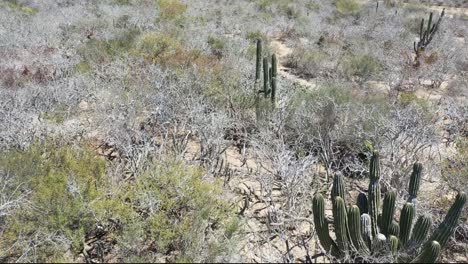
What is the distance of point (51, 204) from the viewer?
4.75m

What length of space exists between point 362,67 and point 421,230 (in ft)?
30.0

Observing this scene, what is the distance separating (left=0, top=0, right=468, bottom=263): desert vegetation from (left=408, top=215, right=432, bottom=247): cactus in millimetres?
12

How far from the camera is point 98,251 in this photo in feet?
15.9

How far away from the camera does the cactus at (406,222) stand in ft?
14.8

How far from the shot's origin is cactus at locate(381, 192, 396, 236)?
15.3 ft

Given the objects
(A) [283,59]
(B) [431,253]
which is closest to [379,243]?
(B) [431,253]

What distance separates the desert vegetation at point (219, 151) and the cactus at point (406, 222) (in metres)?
0.03

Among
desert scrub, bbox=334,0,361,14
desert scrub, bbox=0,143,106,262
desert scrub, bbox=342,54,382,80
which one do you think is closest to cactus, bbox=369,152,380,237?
desert scrub, bbox=0,143,106,262

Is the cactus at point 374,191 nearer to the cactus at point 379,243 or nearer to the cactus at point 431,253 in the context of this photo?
the cactus at point 379,243

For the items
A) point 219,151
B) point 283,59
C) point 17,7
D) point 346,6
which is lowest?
point 283,59

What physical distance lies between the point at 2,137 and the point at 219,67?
18.6ft

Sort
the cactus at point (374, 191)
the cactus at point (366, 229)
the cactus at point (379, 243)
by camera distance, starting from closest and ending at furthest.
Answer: the cactus at point (379, 243) → the cactus at point (366, 229) → the cactus at point (374, 191)

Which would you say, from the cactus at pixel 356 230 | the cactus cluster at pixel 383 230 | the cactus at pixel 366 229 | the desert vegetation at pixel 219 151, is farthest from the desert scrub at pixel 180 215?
the cactus at pixel 366 229

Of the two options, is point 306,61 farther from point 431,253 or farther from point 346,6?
point 346,6
